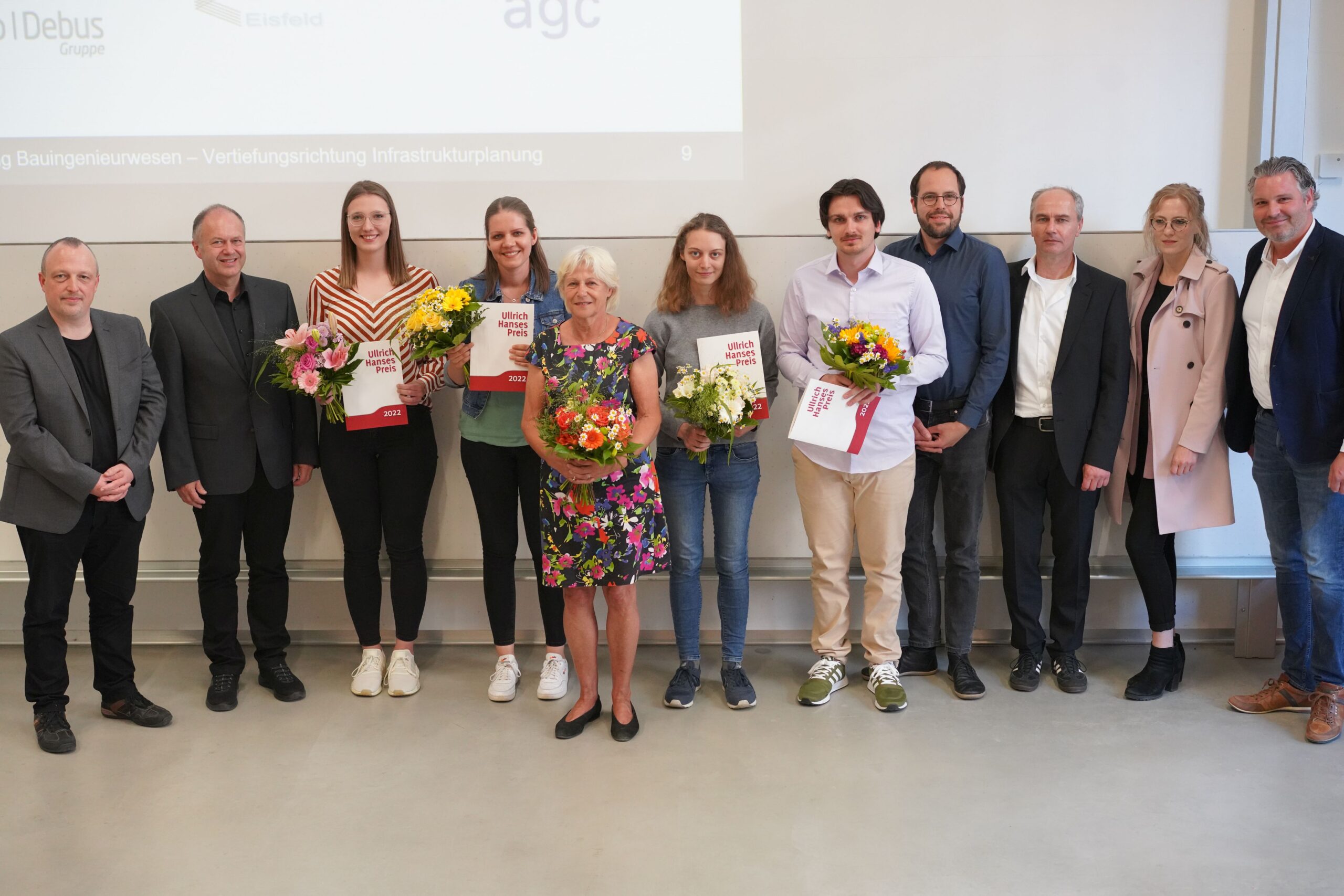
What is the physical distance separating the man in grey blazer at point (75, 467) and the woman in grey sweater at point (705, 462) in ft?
6.40

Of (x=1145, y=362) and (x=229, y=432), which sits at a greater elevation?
(x=1145, y=362)

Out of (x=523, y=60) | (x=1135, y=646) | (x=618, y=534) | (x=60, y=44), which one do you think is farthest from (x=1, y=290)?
(x=1135, y=646)

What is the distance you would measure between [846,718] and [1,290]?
4.21m

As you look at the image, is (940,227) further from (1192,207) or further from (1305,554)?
(1305,554)

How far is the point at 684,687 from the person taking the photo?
12.5 feet

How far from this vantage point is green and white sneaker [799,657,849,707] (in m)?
Answer: 3.77

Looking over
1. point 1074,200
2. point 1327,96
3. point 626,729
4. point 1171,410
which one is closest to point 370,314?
point 626,729

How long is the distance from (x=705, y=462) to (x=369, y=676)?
169 centimetres

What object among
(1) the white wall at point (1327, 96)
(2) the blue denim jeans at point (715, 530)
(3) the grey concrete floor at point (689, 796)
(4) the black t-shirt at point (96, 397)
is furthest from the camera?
(1) the white wall at point (1327, 96)

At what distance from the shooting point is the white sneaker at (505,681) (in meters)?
3.92

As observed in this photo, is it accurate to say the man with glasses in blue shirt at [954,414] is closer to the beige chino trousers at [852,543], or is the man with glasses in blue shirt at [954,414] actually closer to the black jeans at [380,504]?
the beige chino trousers at [852,543]

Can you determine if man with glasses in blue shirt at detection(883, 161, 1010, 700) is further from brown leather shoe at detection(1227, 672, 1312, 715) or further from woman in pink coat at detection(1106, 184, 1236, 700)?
brown leather shoe at detection(1227, 672, 1312, 715)

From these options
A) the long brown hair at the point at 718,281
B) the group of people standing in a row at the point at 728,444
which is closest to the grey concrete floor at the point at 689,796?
the group of people standing in a row at the point at 728,444

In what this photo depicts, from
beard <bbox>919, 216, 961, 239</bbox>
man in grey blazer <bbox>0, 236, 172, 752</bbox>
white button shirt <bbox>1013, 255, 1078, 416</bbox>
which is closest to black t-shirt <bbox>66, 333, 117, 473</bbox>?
man in grey blazer <bbox>0, 236, 172, 752</bbox>
